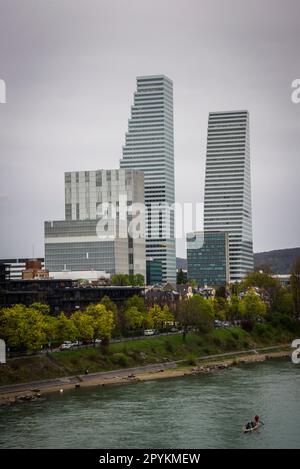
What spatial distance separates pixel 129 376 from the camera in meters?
104

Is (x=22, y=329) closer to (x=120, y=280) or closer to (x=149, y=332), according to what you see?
(x=149, y=332)

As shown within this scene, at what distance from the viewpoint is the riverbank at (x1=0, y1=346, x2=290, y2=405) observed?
8981 centimetres

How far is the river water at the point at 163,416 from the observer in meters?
67.0

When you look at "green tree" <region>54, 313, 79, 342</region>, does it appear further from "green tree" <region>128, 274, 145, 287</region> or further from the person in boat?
"green tree" <region>128, 274, 145, 287</region>

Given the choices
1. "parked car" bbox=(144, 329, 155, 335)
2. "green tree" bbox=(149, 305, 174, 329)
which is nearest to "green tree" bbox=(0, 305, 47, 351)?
"parked car" bbox=(144, 329, 155, 335)

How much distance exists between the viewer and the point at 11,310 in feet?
342

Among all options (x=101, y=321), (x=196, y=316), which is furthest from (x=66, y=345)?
(x=196, y=316)

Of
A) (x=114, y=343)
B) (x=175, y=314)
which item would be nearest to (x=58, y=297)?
(x=114, y=343)

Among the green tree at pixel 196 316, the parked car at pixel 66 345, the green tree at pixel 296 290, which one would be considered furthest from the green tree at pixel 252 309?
the parked car at pixel 66 345

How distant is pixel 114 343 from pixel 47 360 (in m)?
18.1

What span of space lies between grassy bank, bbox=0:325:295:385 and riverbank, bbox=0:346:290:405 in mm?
1341

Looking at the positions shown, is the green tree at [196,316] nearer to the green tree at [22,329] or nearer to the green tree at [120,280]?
the green tree at [22,329]

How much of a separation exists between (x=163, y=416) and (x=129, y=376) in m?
26.6

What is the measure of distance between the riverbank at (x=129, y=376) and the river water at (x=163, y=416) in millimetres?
2101
